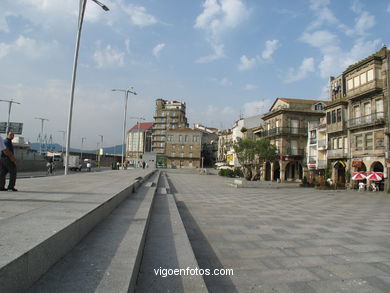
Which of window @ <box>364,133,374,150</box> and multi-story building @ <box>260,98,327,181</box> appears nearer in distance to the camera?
window @ <box>364,133,374,150</box>

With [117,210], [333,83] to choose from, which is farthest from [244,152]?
[117,210]

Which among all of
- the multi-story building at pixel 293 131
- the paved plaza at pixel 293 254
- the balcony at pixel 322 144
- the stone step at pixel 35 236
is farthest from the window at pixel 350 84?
the stone step at pixel 35 236

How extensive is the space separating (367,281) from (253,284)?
5.17 ft

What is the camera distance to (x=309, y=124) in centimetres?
3984

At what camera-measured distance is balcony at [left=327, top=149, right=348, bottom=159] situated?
99.4 ft

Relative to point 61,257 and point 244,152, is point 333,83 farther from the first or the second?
point 61,257

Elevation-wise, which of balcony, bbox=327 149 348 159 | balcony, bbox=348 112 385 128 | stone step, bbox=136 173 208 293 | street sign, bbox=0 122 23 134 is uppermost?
street sign, bbox=0 122 23 134

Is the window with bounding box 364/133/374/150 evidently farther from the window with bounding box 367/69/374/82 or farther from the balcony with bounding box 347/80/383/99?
the window with bounding box 367/69/374/82

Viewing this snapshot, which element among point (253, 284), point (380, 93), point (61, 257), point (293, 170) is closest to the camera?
point (61, 257)

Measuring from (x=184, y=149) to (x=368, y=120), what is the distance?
211ft

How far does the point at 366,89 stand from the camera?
89.2 feet

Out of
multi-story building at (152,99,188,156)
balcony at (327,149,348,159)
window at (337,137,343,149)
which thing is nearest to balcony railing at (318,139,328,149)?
balcony at (327,149,348,159)

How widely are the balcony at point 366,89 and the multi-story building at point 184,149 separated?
6021 cm

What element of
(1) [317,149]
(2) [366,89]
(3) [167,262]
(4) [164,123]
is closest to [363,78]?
(2) [366,89]
